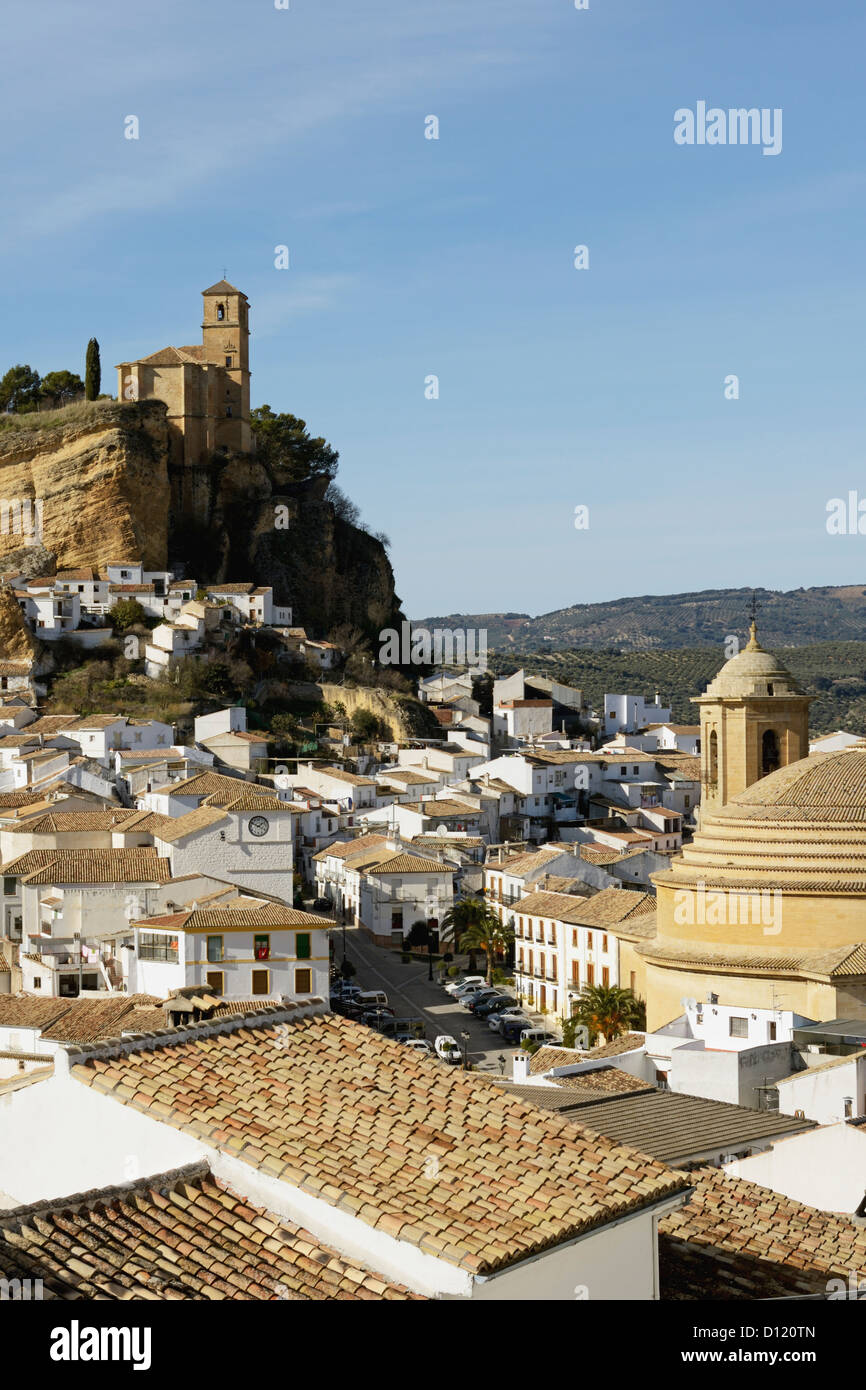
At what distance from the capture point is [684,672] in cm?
13125

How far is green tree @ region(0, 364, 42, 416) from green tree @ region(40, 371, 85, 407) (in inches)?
20.8

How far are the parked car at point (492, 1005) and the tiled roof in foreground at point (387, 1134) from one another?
102 feet

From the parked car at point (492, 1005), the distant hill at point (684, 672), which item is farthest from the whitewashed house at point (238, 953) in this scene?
the distant hill at point (684, 672)

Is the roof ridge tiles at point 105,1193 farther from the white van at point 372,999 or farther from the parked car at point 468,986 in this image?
the parked car at point 468,986

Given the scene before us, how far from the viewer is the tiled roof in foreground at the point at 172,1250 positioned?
25.7 feet

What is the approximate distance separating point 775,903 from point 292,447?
6534cm

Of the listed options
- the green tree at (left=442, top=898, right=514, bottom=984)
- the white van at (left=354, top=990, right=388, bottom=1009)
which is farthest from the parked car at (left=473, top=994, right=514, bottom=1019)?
the green tree at (left=442, top=898, right=514, bottom=984)

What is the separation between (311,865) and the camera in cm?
5709

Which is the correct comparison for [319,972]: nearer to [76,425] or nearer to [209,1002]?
[209,1002]

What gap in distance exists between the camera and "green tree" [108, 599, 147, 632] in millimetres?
74312

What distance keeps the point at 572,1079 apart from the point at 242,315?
71889 mm

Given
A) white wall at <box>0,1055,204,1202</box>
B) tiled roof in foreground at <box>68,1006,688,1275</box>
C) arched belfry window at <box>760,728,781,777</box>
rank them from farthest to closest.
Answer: arched belfry window at <box>760,728,781,777</box> → white wall at <box>0,1055,204,1202</box> → tiled roof in foreground at <box>68,1006,688,1275</box>

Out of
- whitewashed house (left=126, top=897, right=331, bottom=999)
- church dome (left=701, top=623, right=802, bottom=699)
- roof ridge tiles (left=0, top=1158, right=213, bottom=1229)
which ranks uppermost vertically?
church dome (left=701, top=623, right=802, bottom=699)

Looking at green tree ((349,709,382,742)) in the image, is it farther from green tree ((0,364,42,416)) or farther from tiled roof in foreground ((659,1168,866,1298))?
tiled roof in foreground ((659,1168,866,1298))
